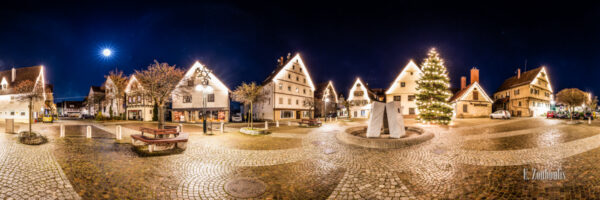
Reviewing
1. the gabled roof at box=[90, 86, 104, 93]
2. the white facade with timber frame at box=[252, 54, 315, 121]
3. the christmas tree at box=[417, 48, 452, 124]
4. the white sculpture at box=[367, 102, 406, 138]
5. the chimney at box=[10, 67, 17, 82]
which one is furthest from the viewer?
the gabled roof at box=[90, 86, 104, 93]

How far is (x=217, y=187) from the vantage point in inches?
197

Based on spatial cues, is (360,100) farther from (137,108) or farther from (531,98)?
(137,108)

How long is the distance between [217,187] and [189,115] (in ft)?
100

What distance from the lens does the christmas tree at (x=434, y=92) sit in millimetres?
20953

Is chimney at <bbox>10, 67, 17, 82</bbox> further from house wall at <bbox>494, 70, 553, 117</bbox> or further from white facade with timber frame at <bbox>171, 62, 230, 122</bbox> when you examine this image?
house wall at <bbox>494, 70, 553, 117</bbox>

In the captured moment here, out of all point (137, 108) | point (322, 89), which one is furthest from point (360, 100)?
point (137, 108)

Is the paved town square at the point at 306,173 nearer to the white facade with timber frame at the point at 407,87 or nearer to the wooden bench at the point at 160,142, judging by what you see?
the wooden bench at the point at 160,142

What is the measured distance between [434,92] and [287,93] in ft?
67.0

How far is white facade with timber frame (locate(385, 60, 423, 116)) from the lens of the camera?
34.5 meters

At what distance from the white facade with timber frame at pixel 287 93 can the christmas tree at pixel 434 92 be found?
16.4 m

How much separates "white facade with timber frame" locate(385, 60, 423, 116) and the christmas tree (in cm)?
1293

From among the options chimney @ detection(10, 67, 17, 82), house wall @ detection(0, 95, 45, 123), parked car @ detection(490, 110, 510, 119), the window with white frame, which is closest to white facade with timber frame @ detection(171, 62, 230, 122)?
the window with white frame

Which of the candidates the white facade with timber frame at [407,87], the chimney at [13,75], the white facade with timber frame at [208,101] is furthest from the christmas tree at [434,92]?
the chimney at [13,75]

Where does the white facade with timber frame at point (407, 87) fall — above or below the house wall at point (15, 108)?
above
